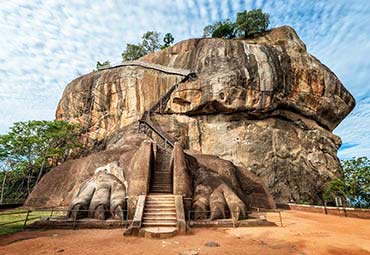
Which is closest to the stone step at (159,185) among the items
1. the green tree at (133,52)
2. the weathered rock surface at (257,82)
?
the weathered rock surface at (257,82)

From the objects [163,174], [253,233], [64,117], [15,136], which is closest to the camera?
[253,233]

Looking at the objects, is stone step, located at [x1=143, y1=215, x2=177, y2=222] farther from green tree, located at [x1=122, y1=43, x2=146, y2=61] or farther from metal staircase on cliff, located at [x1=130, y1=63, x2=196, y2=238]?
green tree, located at [x1=122, y1=43, x2=146, y2=61]

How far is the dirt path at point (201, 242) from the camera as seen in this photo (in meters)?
5.73

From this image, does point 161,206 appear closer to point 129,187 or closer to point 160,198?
point 160,198

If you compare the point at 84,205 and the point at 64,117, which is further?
the point at 64,117

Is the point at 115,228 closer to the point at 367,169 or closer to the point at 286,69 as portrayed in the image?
the point at 367,169

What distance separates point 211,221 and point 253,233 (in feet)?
5.71

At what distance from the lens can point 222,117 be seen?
26781mm

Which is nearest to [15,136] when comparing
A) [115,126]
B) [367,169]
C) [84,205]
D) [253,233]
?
[115,126]

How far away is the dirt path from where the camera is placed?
5.73m

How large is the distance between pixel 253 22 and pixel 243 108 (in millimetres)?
15575

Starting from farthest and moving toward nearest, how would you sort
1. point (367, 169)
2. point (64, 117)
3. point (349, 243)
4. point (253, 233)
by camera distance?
point (64, 117)
point (367, 169)
point (253, 233)
point (349, 243)

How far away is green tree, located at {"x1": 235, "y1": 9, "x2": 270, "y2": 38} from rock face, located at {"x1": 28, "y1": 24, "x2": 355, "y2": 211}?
500 centimetres

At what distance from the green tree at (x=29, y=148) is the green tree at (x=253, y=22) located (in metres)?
26.6
